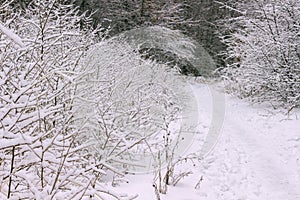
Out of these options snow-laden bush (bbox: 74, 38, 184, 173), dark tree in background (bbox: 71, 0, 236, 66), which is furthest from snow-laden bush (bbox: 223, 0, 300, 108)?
dark tree in background (bbox: 71, 0, 236, 66)

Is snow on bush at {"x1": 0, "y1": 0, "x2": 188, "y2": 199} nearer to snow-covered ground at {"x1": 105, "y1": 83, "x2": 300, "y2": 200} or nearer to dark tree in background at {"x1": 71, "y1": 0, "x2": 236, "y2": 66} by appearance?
snow-covered ground at {"x1": 105, "y1": 83, "x2": 300, "y2": 200}

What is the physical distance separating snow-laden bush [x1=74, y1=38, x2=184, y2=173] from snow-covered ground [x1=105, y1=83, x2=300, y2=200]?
509mm

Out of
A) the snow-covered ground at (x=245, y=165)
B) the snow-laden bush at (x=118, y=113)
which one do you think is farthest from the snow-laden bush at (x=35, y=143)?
the snow-covered ground at (x=245, y=165)

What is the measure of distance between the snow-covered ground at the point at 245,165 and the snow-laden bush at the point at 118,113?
51 cm

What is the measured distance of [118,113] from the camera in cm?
348

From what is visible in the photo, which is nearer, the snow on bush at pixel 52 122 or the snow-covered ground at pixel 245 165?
the snow on bush at pixel 52 122

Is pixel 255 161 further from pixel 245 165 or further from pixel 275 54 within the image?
pixel 275 54

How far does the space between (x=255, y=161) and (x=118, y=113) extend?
97.2 inches

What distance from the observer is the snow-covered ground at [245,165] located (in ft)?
12.4

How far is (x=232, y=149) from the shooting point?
5.54 m

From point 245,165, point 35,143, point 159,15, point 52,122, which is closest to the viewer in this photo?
point 35,143

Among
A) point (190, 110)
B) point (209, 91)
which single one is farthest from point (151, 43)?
point (190, 110)

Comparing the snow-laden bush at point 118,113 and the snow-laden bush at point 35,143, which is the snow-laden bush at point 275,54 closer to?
the snow-laden bush at point 118,113

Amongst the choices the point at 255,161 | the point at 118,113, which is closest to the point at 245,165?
the point at 255,161
